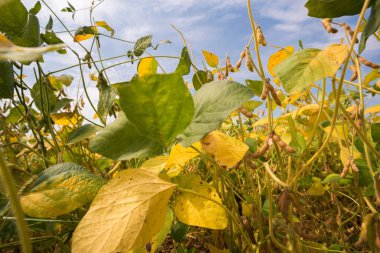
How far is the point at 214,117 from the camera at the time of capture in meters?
0.30

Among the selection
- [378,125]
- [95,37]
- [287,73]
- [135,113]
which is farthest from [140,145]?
[95,37]

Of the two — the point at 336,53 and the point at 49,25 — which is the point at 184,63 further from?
the point at 49,25

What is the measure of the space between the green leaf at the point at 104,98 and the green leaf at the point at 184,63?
0.46 ft

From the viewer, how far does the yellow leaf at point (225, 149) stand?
0.37m

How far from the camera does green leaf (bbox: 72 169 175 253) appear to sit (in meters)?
0.29

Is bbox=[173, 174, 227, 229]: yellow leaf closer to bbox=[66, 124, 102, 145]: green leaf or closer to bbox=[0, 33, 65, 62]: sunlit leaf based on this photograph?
bbox=[66, 124, 102, 145]: green leaf

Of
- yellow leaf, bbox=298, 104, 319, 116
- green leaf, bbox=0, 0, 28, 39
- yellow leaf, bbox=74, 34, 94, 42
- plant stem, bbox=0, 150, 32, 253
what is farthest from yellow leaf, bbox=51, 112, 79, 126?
plant stem, bbox=0, 150, 32, 253

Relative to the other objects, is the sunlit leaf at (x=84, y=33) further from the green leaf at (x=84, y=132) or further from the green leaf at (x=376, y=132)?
the green leaf at (x=376, y=132)

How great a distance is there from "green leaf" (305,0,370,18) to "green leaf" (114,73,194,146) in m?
0.23

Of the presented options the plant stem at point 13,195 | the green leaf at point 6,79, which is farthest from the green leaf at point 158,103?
the green leaf at point 6,79

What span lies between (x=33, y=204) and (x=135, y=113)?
0.63 ft

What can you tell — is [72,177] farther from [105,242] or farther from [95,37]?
[95,37]

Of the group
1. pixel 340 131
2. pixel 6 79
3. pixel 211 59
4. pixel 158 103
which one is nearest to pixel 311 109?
pixel 340 131

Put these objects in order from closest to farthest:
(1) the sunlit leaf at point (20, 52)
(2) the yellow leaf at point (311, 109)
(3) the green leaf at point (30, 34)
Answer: (1) the sunlit leaf at point (20, 52)
(3) the green leaf at point (30, 34)
(2) the yellow leaf at point (311, 109)
